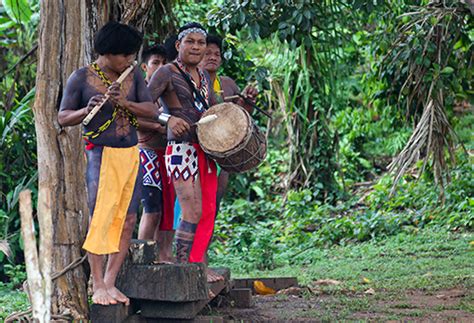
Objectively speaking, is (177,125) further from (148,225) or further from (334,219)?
(334,219)

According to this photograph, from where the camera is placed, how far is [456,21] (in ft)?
31.3

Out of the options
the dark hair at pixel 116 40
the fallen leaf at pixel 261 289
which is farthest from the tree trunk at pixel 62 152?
the fallen leaf at pixel 261 289

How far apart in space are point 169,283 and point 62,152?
1057 millimetres

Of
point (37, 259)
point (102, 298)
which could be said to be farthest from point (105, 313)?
point (37, 259)

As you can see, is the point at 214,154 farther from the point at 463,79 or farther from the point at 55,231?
the point at 463,79

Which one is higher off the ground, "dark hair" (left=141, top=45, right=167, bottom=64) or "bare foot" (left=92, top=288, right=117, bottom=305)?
"dark hair" (left=141, top=45, right=167, bottom=64)

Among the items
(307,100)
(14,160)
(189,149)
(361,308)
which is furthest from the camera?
(307,100)

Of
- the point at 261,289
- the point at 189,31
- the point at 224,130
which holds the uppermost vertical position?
the point at 189,31

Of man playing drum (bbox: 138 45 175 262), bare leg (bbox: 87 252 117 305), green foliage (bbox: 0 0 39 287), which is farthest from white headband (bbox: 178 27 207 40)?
green foliage (bbox: 0 0 39 287)

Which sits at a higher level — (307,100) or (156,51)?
(156,51)

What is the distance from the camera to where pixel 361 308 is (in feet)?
19.8

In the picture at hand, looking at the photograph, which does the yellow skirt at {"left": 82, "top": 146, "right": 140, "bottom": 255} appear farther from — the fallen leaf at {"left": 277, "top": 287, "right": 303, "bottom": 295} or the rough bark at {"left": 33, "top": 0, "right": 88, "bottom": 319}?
the fallen leaf at {"left": 277, "top": 287, "right": 303, "bottom": 295}

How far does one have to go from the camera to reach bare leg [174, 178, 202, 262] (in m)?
5.70

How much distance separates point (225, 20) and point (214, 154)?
94.2 inches
